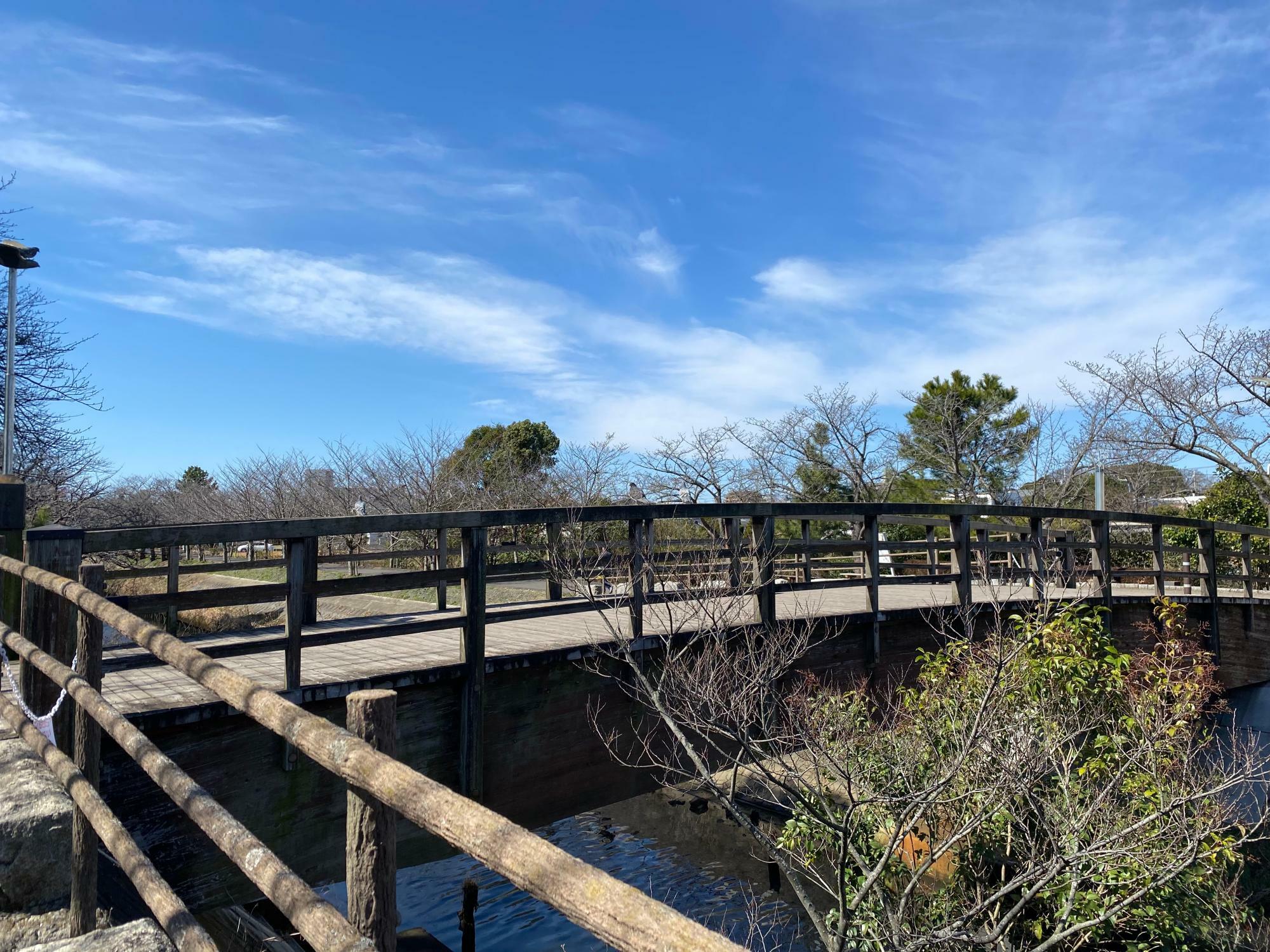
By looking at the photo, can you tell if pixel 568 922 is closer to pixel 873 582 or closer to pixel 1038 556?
pixel 873 582

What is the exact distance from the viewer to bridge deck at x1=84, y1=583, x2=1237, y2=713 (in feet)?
19.1

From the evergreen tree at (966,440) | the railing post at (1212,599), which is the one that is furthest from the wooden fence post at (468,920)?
the evergreen tree at (966,440)

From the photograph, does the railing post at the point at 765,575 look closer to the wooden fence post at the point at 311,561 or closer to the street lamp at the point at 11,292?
the wooden fence post at the point at 311,561

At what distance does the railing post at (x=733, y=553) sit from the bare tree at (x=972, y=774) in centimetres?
7

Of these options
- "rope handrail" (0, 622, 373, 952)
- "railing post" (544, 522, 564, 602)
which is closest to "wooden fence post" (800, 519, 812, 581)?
"railing post" (544, 522, 564, 602)

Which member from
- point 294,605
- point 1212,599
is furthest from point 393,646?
point 1212,599

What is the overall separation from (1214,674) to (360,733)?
15.6 meters

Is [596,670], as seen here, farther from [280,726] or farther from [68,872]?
[280,726]

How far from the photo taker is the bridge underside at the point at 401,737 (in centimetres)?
488

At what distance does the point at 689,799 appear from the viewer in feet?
41.5

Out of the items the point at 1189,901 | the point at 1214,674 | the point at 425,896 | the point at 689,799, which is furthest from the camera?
the point at 1214,674

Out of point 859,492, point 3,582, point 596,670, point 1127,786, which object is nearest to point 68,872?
point 3,582

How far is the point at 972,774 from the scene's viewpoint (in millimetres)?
6164

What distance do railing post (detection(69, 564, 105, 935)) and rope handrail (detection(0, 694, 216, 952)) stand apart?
7 cm
